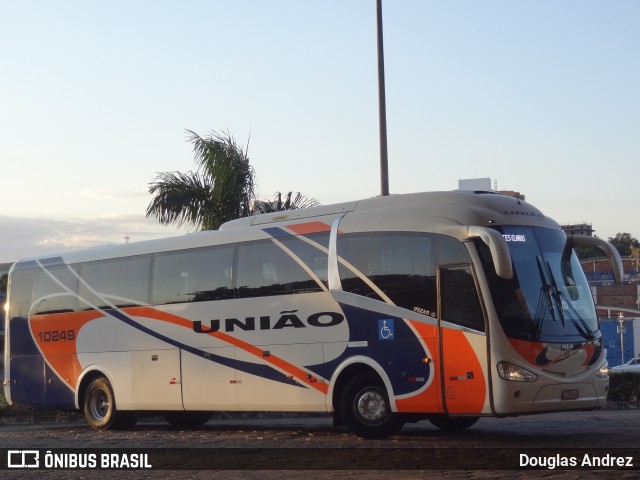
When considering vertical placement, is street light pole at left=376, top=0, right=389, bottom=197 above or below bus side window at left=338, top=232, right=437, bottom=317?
above

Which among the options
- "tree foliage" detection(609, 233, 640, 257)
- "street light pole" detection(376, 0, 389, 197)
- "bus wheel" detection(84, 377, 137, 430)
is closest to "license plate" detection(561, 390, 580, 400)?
"street light pole" detection(376, 0, 389, 197)

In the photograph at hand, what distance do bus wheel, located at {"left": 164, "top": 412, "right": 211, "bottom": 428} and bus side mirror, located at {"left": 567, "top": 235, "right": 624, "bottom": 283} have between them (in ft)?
28.8

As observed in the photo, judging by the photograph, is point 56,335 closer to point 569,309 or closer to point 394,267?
point 394,267

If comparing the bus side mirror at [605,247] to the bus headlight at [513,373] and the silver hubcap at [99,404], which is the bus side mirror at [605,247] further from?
the silver hubcap at [99,404]

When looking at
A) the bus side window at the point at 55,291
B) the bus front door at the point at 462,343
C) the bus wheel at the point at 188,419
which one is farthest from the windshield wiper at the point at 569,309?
the bus side window at the point at 55,291

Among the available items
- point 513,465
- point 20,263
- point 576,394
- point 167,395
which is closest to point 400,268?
point 576,394

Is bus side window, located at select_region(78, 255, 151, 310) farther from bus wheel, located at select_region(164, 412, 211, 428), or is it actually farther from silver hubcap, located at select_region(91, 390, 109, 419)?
bus wheel, located at select_region(164, 412, 211, 428)

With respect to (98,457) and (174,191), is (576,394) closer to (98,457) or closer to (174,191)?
(98,457)

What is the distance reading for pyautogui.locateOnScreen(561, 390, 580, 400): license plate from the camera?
1441 centimetres

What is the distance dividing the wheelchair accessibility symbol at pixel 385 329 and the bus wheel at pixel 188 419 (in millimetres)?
6818

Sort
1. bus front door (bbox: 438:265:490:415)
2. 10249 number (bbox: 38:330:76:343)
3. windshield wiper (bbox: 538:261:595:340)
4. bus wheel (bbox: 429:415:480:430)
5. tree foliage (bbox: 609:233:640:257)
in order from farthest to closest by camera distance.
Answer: tree foliage (bbox: 609:233:640:257), 10249 number (bbox: 38:330:76:343), bus wheel (bbox: 429:415:480:430), windshield wiper (bbox: 538:261:595:340), bus front door (bbox: 438:265:490:415)

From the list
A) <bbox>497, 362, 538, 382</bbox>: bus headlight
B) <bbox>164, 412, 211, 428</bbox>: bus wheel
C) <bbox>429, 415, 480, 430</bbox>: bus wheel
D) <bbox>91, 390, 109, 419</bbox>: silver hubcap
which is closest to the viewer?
<bbox>497, 362, 538, 382</bbox>: bus headlight

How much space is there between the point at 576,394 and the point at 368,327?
3109mm

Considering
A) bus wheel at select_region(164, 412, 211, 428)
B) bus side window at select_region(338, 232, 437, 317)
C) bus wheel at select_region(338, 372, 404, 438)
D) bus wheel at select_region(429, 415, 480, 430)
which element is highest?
bus side window at select_region(338, 232, 437, 317)
